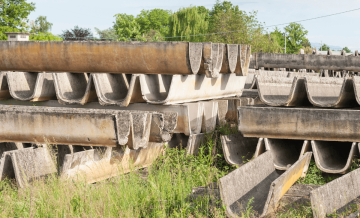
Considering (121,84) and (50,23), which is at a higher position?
(50,23)

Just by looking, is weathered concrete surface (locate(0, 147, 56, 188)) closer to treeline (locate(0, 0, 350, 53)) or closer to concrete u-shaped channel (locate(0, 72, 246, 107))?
concrete u-shaped channel (locate(0, 72, 246, 107))

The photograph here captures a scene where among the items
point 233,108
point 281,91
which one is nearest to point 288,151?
point 281,91

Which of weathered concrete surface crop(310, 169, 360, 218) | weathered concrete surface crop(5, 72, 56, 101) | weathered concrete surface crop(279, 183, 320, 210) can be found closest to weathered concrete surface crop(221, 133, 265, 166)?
weathered concrete surface crop(279, 183, 320, 210)

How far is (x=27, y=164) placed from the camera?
4344 mm

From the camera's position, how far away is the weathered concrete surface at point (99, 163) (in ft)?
13.9

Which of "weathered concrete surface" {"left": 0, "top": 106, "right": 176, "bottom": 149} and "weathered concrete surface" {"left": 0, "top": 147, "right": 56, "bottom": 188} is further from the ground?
"weathered concrete surface" {"left": 0, "top": 106, "right": 176, "bottom": 149}

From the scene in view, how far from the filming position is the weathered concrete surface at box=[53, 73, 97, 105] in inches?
226

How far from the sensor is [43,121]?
14.8ft

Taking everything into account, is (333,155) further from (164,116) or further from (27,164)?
(27,164)

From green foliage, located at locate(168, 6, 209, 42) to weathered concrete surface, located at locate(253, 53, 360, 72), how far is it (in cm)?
4444

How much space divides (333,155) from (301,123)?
822mm

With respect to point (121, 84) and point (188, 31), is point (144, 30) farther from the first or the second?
point (121, 84)

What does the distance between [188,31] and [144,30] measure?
30320 mm

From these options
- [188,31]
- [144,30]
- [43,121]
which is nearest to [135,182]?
[43,121]
